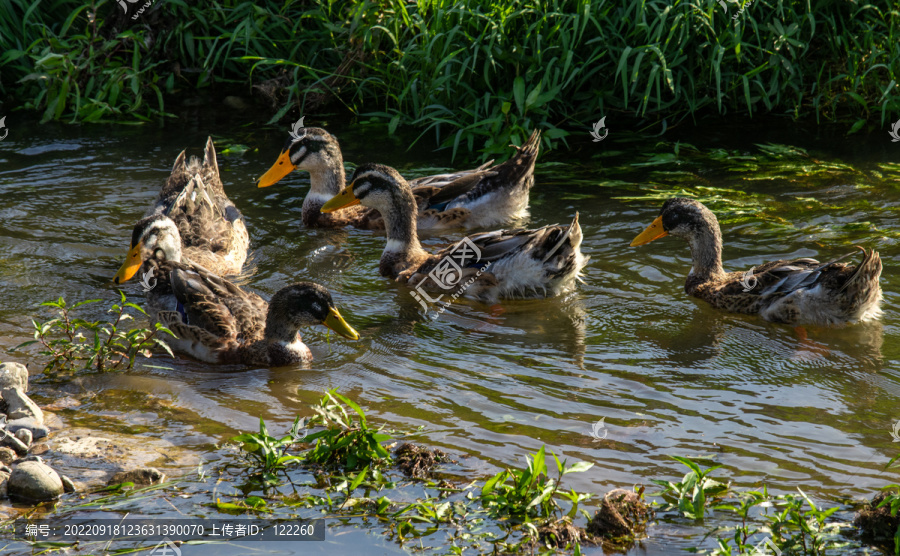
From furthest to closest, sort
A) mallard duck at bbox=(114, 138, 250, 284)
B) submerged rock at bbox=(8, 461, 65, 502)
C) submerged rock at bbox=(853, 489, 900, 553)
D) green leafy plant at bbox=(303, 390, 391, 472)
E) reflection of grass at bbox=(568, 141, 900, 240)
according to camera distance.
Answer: reflection of grass at bbox=(568, 141, 900, 240)
mallard duck at bbox=(114, 138, 250, 284)
green leafy plant at bbox=(303, 390, 391, 472)
submerged rock at bbox=(8, 461, 65, 502)
submerged rock at bbox=(853, 489, 900, 553)

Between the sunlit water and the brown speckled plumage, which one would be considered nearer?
the sunlit water

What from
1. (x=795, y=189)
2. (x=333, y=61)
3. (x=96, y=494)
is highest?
(x=333, y=61)

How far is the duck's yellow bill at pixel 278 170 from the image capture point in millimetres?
9039

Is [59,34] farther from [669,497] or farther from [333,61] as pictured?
[669,497]

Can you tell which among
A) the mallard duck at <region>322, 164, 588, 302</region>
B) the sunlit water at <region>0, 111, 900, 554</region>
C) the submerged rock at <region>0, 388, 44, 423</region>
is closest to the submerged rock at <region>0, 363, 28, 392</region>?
the submerged rock at <region>0, 388, 44, 423</region>

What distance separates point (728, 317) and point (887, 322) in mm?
1057

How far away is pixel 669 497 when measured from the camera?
3949mm

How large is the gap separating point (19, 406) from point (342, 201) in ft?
12.7

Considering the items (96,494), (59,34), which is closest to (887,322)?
(96,494)

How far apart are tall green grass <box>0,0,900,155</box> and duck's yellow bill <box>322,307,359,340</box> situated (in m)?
4.11

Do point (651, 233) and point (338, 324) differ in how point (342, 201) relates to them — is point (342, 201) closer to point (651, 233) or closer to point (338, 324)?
point (338, 324)

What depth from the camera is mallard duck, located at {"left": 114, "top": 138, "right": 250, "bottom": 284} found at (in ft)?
22.1

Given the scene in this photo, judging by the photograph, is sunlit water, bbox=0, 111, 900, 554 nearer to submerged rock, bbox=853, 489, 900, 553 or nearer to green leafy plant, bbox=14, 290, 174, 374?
green leafy plant, bbox=14, 290, 174, 374

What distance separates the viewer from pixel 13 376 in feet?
16.0
